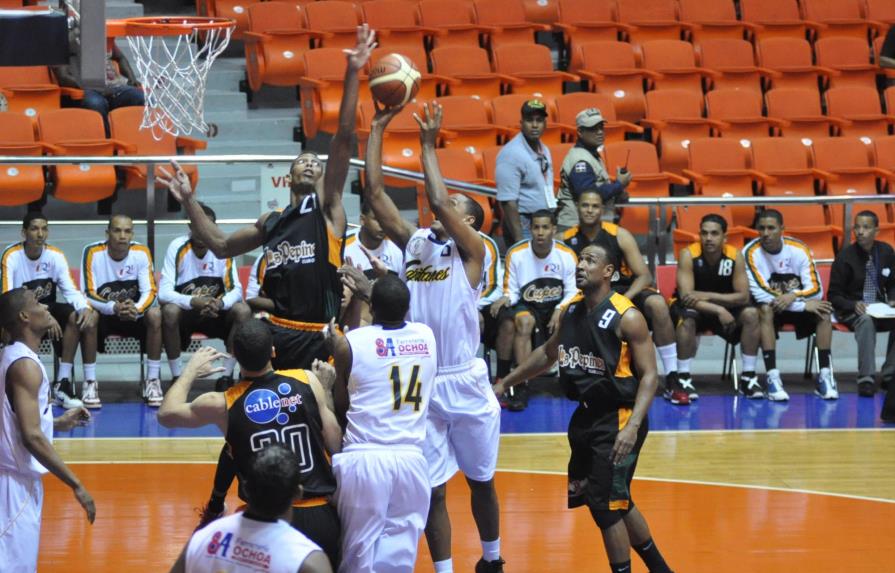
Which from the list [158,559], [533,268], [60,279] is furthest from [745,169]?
[158,559]

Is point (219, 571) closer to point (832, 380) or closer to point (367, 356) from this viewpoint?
point (367, 356)

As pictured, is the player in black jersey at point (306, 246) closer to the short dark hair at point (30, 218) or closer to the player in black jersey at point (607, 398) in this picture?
the player in black jersey at point (607, 398)

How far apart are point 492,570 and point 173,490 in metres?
2.53

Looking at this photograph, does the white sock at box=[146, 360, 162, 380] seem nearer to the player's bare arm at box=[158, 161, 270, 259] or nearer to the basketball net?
the basketball net

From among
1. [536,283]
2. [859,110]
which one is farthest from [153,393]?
[859,110]

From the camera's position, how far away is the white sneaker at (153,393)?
10656mm

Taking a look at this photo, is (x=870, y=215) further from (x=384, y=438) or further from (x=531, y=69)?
(x=384, y=438)

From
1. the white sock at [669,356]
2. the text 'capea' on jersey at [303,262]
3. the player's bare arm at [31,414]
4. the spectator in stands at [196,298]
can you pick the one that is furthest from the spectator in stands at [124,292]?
the player's bare arm at [31,414]

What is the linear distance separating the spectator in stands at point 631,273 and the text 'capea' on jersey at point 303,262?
4093 mm

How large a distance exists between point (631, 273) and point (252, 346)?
5691 millimetres

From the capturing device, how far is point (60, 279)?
34.4 feet

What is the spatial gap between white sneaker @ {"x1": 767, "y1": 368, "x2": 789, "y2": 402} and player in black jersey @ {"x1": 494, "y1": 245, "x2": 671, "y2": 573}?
15.3 feet

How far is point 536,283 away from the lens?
35.6ft

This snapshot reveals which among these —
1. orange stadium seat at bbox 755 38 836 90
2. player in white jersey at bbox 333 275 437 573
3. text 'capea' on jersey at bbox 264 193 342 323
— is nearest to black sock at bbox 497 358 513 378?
text 'capea' on jersey at bbox 264 193 342 323
